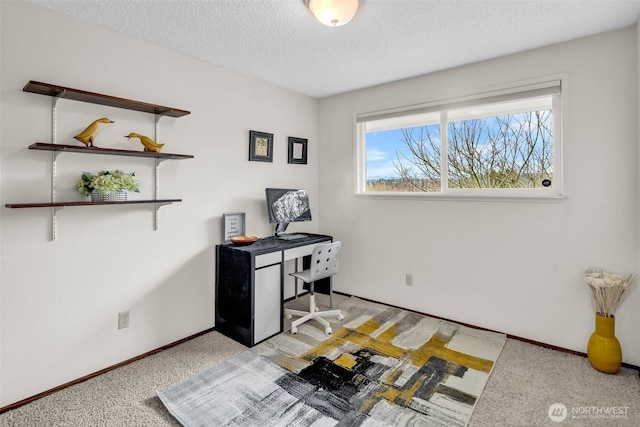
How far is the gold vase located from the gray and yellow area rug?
0.61 m

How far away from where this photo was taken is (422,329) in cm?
303

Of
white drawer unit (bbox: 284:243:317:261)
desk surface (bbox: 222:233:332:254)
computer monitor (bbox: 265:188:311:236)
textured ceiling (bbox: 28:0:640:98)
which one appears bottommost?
white drawer unit (bbox: 284:243:317:261)

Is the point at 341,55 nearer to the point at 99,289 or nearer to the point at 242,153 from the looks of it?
the point at 242,153

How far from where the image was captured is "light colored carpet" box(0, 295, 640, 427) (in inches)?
73.0

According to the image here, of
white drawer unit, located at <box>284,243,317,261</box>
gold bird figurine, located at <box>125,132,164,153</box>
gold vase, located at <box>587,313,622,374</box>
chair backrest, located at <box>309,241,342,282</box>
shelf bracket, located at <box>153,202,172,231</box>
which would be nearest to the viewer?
gold vase, located at <box>587,313,622,374</box>

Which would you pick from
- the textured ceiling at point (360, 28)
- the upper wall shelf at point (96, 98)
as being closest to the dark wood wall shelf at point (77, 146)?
the upper wall shelf at point (96, 98)

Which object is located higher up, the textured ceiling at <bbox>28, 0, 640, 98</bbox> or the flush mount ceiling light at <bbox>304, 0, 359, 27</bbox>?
the textured ceiling at <bbox>28, 0, 640, 98</bbox>

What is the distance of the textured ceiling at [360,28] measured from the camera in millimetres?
2043

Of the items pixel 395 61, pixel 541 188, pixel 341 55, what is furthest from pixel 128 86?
pixel 541 188

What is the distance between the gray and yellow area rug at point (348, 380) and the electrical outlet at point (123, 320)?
2.17ft

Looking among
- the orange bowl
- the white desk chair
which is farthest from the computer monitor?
the white desk chair

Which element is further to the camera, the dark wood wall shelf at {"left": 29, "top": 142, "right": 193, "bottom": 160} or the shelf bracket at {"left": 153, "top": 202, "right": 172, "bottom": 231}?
the shelf bracket at {"left": 153, "top": 202, "right": 172, "bottom": 231}

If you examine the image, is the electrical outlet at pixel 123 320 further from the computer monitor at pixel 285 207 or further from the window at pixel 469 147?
the window at pixel 469 147

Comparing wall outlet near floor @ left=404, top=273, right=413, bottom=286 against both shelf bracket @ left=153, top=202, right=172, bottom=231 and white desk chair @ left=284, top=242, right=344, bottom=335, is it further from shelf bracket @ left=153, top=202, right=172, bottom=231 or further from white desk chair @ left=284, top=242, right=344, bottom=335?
shelf bracket @ left=153, top=202, right=172, bottom=231
